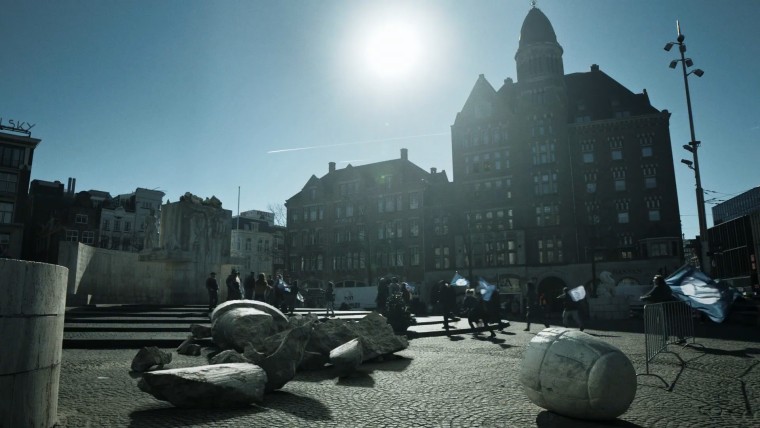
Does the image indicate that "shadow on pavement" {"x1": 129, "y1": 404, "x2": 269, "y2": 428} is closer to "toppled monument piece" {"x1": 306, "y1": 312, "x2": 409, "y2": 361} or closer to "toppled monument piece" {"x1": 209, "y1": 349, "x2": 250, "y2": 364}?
"toppled monument piece" {"x1": 209, "y1": 349, "x2": 250, "y2": 364}

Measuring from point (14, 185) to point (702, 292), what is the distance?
205 feet

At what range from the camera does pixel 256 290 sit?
19391 millimetres

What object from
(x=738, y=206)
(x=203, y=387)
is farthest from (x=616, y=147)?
(x=203, y=387)

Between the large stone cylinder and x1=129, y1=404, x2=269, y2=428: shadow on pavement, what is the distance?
3.24 m

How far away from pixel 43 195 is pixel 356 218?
40.8m

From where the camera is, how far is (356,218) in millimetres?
64375

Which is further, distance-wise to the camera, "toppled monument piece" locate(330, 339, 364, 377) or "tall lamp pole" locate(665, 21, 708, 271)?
"tall lamp pole" locate(665, 21, 708, 271)

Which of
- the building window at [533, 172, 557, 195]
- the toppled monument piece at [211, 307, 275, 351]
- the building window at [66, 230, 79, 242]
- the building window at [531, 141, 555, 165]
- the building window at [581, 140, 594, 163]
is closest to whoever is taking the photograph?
the toppled monument piece at [211, 307, 275, 351]

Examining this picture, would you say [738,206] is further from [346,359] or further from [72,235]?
[72,235]

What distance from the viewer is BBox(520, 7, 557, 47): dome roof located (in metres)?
55.1

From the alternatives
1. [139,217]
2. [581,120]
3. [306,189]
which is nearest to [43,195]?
[139,217]

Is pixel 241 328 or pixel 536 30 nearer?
pixel 241 328

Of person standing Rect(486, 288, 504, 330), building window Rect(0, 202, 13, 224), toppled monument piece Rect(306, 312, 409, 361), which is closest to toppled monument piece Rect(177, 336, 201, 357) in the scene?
toppled monument piece Rect(306, 312, 409, 361)

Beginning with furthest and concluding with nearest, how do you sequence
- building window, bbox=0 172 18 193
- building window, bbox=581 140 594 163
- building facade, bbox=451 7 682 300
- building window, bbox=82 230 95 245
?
building window, bbox=82 230 95 245 < building window, bbox=581 140 594 163 < building window, bbox=0 172 18 193 < building facade, bbox=451 7 682 300
